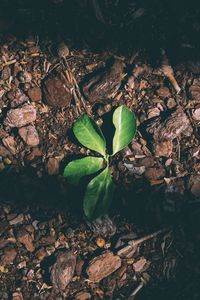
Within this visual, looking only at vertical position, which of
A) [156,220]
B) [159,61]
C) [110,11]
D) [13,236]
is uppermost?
[110,11]

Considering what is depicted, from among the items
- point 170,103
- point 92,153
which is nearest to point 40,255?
point 92,153

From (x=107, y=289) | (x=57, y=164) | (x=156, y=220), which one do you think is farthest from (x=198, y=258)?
(x=57, y=164)

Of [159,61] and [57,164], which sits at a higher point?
[159,61]

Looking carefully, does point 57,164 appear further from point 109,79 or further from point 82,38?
point 82,38

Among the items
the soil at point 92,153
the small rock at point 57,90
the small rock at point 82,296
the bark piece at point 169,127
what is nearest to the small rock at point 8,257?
the soil at point 92,153

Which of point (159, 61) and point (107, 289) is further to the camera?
point (159, 61)

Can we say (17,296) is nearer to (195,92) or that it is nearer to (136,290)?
(136,290)

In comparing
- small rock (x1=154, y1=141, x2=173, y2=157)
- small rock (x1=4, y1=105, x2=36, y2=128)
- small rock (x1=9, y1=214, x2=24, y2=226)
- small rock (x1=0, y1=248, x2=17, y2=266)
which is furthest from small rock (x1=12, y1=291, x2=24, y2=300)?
small rock (x1=154, y1=141, x2=173, y2=157)
